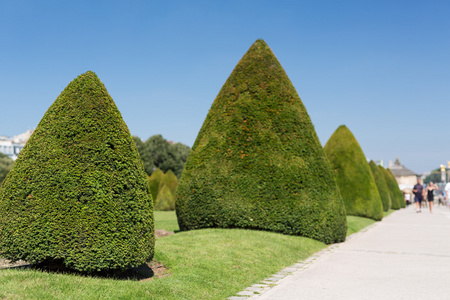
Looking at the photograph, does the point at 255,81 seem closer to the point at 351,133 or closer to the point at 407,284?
the point at 407,284

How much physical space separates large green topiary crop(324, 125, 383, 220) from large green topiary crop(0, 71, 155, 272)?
52.5 ft

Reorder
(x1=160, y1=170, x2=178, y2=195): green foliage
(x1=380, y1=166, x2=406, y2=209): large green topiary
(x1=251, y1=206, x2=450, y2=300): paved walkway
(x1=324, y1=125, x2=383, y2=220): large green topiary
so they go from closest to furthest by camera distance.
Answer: (x1=251, y1=206, x2=450, y2=300): paved walkway < (x1=324, y1=125, x2=383, y2=220): large green topiary < (x1=160, y1=170, x2=178, y2=195): green foliage < (x1=380, y1=166, x2=406, y2=209): large green topiary

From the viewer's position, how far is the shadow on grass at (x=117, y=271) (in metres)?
6.23

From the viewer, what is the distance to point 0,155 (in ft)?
189

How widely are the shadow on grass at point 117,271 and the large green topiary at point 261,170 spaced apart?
16.1 feet

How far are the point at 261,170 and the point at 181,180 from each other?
245 cm

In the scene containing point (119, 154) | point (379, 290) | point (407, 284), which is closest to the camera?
point (119, 154)

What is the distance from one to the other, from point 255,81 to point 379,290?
800 centimetres

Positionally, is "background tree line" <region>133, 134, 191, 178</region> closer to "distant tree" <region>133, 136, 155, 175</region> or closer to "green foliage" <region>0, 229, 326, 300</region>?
"distant tree" <region>133, 136, 155, 175</region>

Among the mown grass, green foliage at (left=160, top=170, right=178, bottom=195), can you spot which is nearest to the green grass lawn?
the mown grass

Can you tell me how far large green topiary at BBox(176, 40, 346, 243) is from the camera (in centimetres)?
1207

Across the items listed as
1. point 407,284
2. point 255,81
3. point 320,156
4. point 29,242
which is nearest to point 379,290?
point 407,284

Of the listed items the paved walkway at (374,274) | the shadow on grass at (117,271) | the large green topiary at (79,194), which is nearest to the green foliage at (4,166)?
the paved walkway at (374,274)

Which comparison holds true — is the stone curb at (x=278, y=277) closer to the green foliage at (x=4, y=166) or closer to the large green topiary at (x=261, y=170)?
the large green topiary at (x=261, y=170)
